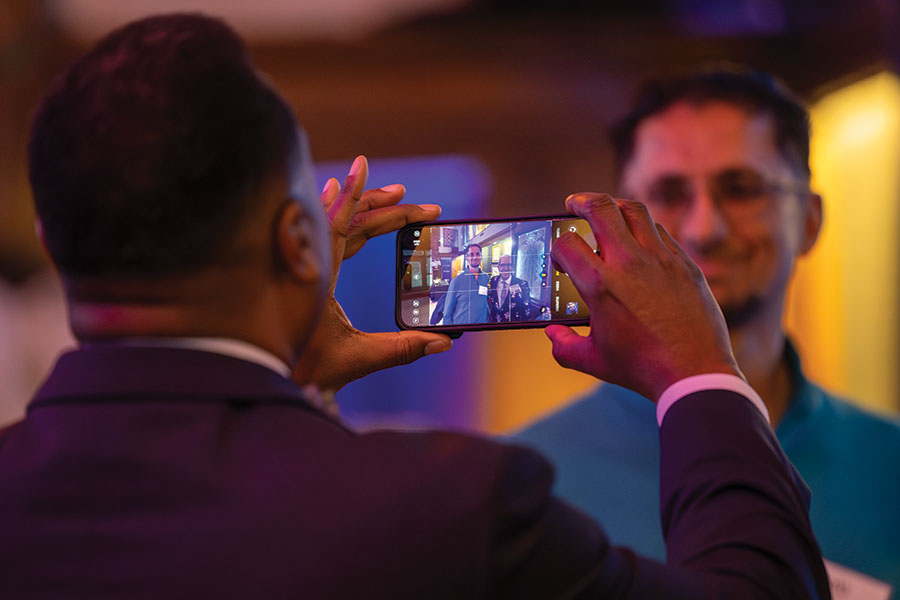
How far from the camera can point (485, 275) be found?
39.4 inches

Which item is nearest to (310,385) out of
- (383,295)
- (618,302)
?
(383,295)

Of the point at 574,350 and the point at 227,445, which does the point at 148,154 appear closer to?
the point at 227,445

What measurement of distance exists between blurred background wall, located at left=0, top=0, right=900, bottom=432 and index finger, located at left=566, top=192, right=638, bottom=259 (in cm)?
204

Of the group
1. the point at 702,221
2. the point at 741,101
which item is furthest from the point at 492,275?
the point at 741,101

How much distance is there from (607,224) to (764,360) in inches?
37.9

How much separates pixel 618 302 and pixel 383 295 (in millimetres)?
346

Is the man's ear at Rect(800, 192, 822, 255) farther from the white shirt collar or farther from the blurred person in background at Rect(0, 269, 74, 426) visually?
the blurred person in background at Rect(0, 269, 74, 426)

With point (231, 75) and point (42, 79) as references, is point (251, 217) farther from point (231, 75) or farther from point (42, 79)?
point (42, 79)

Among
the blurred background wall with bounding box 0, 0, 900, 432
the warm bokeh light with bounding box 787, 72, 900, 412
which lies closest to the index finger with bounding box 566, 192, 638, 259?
the blurred background wall with bounding box 0, 0, 900, 432

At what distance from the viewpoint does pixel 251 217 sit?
623 millimetres

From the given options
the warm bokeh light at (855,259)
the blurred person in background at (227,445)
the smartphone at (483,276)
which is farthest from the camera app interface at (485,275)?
the warm bokeh light at (855,259)

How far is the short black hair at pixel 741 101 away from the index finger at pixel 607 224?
988 millimetres

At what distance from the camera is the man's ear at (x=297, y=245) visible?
64cm

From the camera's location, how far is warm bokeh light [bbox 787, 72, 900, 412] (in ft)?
9.62
